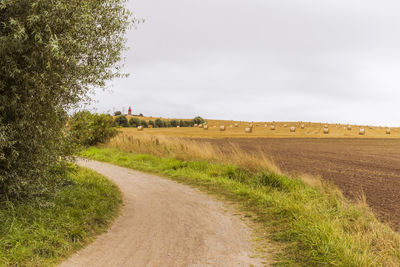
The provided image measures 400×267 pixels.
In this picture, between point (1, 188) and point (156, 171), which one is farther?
point (156, 171)

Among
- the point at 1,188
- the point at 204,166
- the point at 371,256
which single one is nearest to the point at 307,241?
the point at 371,256

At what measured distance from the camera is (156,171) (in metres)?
17.3

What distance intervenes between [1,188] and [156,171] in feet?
33.5

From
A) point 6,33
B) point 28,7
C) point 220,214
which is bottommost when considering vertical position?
point 220,214

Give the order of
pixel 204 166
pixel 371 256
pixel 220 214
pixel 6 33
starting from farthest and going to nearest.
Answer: pixel 204 166 → pixel 220 214 → pixel 6 33 → pixel 371 256

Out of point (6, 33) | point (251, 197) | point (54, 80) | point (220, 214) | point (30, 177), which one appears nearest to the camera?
point (6, 33)

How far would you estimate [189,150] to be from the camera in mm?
20469

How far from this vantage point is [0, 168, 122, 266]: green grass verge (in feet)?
18.1

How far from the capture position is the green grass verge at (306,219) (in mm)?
5797

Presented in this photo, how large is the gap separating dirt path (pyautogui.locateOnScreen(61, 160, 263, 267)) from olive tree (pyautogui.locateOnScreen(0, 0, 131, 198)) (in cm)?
240

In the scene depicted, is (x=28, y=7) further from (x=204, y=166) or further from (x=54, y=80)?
(x=204, y=166)

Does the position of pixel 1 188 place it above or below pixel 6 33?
below

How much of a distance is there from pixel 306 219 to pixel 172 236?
3.28m

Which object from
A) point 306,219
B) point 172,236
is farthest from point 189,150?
point 172,236
